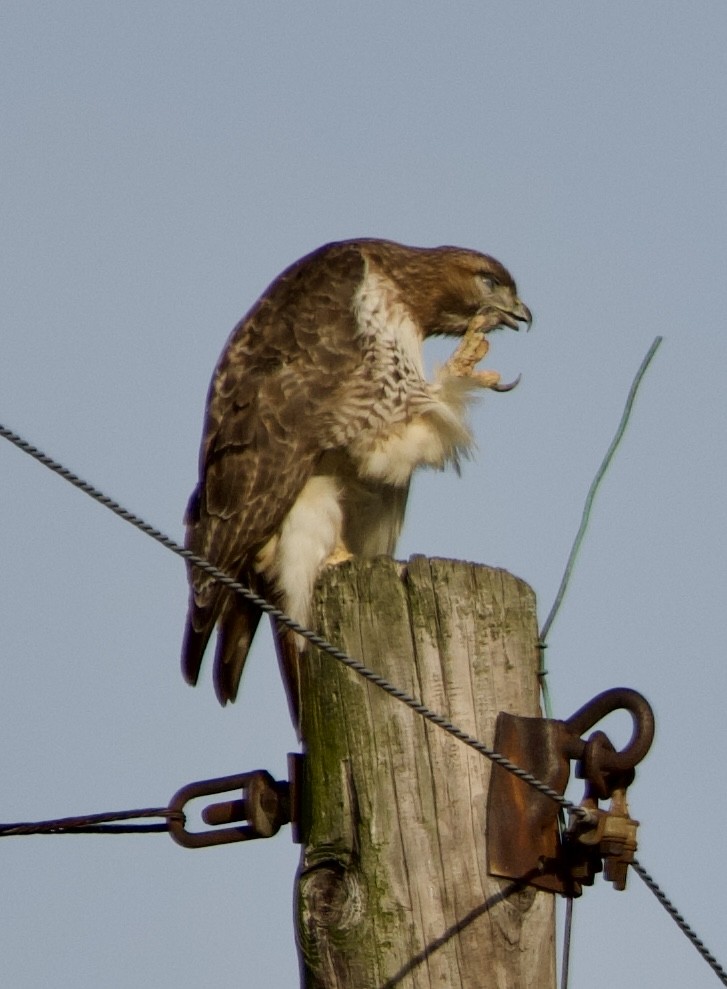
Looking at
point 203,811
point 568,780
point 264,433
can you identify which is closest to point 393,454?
point 264,433

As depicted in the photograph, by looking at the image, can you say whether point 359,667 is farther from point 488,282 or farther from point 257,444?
point 488,282

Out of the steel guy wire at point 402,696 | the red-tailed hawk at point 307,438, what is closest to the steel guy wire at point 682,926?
the steel guy wire at point 402,696

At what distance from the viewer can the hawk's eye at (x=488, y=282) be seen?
6395mm

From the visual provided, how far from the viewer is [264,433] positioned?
5543 millimetres

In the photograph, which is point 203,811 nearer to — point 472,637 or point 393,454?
point 472,637

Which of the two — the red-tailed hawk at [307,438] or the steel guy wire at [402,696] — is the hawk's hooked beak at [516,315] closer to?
the red-tailed hawk at [307,438]

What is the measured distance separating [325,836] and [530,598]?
635 mm

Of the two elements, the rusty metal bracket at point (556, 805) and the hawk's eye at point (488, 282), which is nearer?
the rusty metal bracket at point (556, 805)

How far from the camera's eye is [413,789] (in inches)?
118

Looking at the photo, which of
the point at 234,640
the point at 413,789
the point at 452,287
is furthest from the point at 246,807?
the point at 452,287

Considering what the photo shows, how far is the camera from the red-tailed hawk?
546 centimetres

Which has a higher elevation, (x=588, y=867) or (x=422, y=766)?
(x=422, y=766)

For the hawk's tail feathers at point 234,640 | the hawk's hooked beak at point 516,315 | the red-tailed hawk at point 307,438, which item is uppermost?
the hawk's hooked beak at point 516,315

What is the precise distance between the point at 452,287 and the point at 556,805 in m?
3.59
